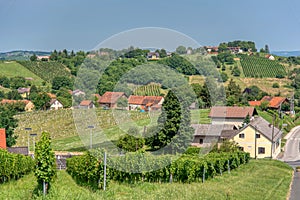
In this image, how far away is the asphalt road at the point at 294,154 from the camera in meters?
24.1

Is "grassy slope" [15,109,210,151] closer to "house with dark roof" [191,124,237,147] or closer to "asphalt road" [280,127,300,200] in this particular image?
Result: "house with dark roof" [191,124,237,147]

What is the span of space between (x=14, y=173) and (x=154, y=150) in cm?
990

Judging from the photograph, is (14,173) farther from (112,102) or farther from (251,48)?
(251,48)

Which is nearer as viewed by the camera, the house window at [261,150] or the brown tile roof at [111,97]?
the brown tile roof at [111,97]

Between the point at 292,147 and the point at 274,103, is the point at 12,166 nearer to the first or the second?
the point at 292,147

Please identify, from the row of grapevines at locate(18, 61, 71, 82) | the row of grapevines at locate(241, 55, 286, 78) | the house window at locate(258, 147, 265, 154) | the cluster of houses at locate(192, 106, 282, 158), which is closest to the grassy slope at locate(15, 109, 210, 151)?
the cluster of houses at locate(192, 106, 282, 158)

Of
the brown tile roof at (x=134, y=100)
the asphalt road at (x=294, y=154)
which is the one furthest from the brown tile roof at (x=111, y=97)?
the asphalt road at (x=294, y=154)

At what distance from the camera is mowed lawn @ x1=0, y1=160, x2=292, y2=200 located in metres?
17.2

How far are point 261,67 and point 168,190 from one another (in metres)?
109

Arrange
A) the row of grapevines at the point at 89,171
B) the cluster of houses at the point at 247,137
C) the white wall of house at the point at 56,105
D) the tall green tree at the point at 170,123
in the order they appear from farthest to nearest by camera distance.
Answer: the white wall of house at the point at 56,105 → the cluster of houses at the point at 247,137 → the tall green tree at the point at 170,123 → the row of grapevines at the point at 89,171

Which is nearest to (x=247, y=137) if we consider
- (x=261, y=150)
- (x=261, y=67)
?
(x=261, y=150)

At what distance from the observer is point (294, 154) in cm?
4628

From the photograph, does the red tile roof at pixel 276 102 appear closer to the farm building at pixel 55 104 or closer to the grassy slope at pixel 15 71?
the farm building at pixel 55 104

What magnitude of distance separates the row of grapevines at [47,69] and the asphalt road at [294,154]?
68.6 metres
